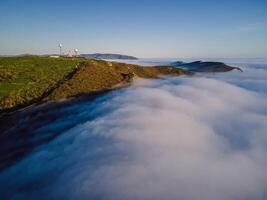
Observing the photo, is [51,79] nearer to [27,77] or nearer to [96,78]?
[27,77]

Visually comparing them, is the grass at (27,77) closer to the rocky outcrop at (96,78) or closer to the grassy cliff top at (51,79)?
the grassy cliff top at (51,79)

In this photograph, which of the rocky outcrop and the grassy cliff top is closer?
the grassy cliff top

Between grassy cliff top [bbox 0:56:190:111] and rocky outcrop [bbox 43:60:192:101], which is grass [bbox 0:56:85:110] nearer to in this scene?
grassy cliff top [bbox 0:56:190:111]

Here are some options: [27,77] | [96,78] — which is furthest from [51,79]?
[96,78]

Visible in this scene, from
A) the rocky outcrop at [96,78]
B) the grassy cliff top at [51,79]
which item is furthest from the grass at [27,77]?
the rocky outcrop at [96,78]

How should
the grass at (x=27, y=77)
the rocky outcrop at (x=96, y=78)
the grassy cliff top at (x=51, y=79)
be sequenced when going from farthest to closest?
the rocky outcrop at (x=96, y=78), the grassy cliff top at (x=51, y=79), the grass at (x=27, y=77)

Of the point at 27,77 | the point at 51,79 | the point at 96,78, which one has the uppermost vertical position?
the point at 27,77

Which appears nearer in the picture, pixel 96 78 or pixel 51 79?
pixel 51 79

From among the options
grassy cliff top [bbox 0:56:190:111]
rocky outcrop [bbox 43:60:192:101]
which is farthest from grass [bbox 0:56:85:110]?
rocky outcrop [bbox 43:60:192:101]
